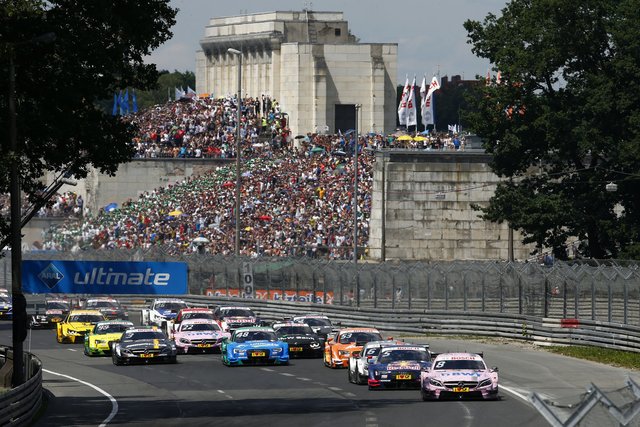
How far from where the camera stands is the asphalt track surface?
30.9m

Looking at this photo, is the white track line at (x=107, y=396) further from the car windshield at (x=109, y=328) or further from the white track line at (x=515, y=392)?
the white track line at (x=515, y=392)

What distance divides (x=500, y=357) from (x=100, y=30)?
18345 mm

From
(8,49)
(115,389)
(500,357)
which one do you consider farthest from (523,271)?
(8,49)

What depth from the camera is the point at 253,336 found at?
153 ft

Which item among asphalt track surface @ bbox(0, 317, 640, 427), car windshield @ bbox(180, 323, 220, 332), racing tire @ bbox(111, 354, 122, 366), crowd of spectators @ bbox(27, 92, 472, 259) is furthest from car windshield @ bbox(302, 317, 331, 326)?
crowd of spectators @ bbox(27, 92, 472, 259)

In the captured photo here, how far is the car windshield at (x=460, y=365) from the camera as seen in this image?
34.5 m

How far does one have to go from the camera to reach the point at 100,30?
34.8m

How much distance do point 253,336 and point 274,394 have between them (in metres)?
9.62

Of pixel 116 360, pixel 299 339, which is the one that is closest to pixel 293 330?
pixel 299 339

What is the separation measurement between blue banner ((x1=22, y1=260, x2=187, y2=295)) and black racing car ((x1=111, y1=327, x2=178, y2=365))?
22.7m

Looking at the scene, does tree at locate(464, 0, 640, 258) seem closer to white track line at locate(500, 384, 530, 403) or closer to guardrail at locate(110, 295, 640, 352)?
guardrail at locate(110, 295, 640, 352)

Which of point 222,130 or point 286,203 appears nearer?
point 286,203

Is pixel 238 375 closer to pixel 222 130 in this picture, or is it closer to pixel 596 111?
pixel 596 111

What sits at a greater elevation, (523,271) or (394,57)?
(394,57)
